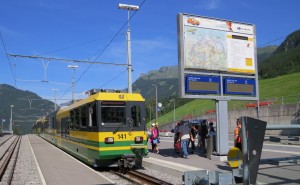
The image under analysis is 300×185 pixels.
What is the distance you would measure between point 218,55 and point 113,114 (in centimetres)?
507

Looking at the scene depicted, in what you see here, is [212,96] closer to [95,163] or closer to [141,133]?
[141,133]

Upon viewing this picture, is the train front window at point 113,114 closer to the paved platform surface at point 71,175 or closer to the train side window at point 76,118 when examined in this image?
the paved platform surface at point 71,175

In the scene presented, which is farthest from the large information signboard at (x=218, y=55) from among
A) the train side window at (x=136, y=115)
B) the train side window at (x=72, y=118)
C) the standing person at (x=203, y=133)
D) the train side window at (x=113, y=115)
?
the train side window at (x=72, y=118)

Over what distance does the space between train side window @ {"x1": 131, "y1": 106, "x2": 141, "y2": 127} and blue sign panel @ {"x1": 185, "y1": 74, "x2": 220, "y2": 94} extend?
2.07 metres

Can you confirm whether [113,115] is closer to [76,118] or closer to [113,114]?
[113,114]

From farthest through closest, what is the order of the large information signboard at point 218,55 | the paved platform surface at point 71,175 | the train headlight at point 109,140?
the large information signboard at point 218,55, the train headlight at point 109,140, the paved platform surface at point 71,175

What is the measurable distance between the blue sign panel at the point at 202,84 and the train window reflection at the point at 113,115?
270 cm

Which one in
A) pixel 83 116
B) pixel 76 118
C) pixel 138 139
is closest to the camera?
pixel 138 139

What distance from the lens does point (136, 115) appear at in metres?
15.7

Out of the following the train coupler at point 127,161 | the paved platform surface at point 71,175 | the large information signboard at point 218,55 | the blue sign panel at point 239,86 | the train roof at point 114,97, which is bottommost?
the paved platform surface at point 71,175

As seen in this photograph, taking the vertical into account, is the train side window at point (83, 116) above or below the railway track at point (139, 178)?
above

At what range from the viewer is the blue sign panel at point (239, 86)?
17062mm

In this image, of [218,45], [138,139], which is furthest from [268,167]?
[218,45]

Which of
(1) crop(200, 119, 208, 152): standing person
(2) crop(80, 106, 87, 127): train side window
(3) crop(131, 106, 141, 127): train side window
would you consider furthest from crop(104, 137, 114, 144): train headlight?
(1) crop(200, 119, 208, 152): standing person
